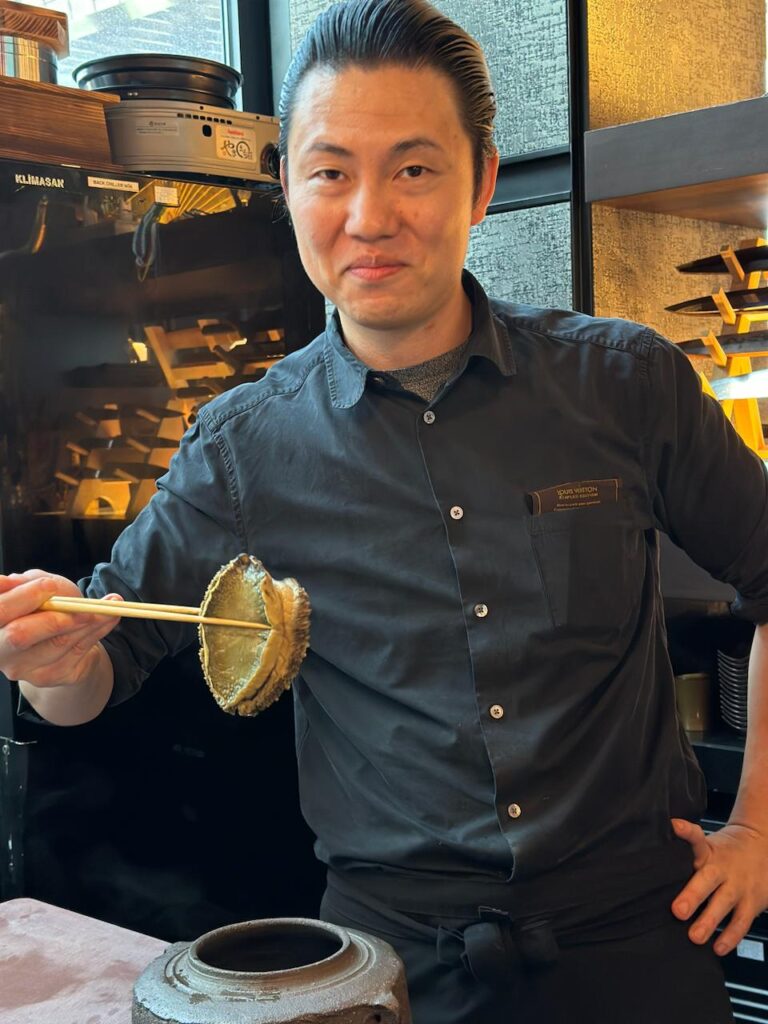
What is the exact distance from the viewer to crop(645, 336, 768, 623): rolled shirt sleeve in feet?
4.68

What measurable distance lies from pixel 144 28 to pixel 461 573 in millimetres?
2334

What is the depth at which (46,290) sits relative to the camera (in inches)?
93.5

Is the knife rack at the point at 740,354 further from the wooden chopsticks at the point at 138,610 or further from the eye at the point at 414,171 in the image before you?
the wooden chopsticks at the point at 138,610

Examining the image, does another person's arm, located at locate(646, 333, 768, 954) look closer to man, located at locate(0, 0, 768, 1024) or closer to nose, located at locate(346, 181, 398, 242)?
man, located at locate(0, 0, 768, 1024)

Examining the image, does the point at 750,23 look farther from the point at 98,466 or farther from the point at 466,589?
the point at 466,589

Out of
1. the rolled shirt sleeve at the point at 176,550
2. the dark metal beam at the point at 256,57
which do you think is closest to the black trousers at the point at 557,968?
the rolled shirt sleeve at the point at 176,550

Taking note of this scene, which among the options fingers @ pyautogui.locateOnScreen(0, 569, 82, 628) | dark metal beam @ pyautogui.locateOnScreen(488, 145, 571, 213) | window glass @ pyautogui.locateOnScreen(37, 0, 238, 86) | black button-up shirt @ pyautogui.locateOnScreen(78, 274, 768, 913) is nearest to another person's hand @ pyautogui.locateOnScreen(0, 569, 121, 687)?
fingers @ pyautogui.locateOnScreen(0, 569, 82, 628)

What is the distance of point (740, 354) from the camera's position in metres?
2.19

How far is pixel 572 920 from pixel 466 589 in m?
0.37

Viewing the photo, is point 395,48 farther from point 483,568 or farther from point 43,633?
point 43,633

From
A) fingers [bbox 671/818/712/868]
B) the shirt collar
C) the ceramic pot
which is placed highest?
the shirt collar

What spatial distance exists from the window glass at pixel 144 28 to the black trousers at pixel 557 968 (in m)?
2.44

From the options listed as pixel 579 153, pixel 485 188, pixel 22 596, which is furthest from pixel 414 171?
pixel 579 153

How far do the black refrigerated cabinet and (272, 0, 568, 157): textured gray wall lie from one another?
571 millimetres
